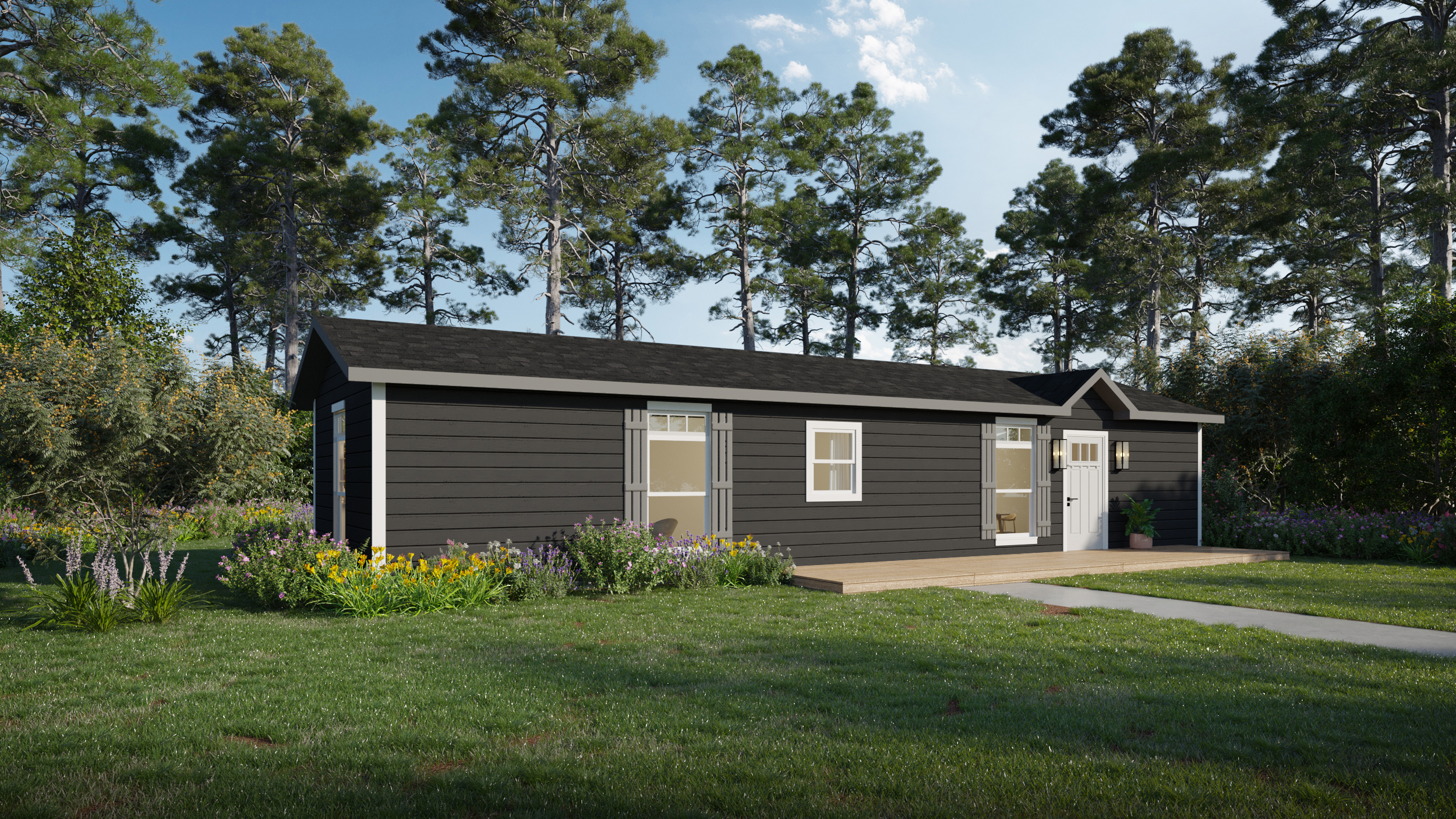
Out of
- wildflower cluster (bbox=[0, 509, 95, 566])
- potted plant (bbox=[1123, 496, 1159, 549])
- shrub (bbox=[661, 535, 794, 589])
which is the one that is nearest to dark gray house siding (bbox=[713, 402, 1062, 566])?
shrub (bbox=[661, 535, 794, 589])

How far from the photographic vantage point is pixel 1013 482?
18656 millimetres

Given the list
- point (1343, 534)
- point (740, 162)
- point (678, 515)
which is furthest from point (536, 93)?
point (1343, 534)

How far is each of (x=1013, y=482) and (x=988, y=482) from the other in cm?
566

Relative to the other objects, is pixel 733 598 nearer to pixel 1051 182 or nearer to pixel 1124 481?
pixel 1124 481

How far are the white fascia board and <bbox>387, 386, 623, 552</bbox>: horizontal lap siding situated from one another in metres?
0.23

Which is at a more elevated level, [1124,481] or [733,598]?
[1124,481]

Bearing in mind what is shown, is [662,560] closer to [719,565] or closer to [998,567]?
[719,565]

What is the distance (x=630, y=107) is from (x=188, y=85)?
13.0 meters

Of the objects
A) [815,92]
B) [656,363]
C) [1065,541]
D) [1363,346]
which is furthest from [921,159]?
[656,363]

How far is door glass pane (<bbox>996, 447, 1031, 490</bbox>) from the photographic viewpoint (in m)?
18.4

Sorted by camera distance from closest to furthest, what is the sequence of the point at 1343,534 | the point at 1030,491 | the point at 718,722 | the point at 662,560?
the point at 718,722, the point at 662,560, the point at 1030,491, the point at 1343,534

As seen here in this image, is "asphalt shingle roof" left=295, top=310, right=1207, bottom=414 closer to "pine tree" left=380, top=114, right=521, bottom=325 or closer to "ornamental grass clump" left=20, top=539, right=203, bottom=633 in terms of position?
"ornamental grass clump" left=20, top=539, right=203, bottom=633

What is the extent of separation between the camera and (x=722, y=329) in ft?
91.4

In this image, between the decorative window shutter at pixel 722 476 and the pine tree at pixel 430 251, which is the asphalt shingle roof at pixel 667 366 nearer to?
the decorative window shutter at pixel 722 476
